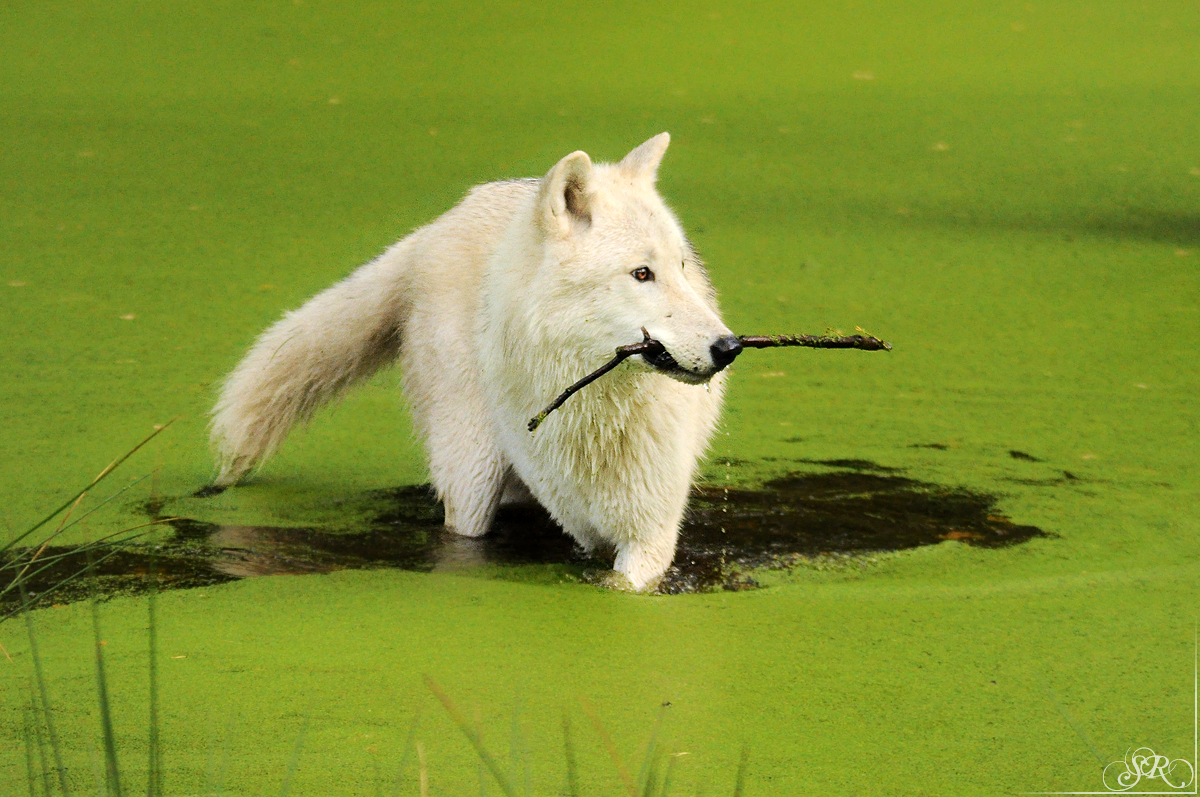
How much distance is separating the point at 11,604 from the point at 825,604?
2.35 m

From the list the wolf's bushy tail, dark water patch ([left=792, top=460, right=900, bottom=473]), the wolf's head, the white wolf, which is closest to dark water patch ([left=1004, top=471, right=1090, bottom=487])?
dark water patch ([left=792, top=460, right=900, bottom=473])

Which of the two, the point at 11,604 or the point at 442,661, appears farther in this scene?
the point at 11,604

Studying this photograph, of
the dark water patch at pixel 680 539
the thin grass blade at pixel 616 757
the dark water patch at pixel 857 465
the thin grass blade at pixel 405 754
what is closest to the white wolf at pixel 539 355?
the dark water patch at pixel 680 539

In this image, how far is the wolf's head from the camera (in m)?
3.69

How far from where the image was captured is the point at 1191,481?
17.2ft

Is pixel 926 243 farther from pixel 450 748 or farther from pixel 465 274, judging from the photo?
pixel 450 748

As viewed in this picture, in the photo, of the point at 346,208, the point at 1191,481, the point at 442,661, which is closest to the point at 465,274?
the point at 442,661

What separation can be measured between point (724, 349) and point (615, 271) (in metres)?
0.43

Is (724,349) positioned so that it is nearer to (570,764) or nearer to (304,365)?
(570,764)

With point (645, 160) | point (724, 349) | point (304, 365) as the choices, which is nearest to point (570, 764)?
point (724, 349)

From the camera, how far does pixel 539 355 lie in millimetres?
4039

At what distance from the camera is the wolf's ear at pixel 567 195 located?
386 cm

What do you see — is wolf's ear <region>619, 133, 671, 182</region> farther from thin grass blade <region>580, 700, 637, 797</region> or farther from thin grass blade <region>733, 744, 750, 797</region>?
thin grass blade <region>733, 744, 750, 797</region>

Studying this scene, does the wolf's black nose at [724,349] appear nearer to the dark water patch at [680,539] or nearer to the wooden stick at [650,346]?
the wooden stick at [650,346]
